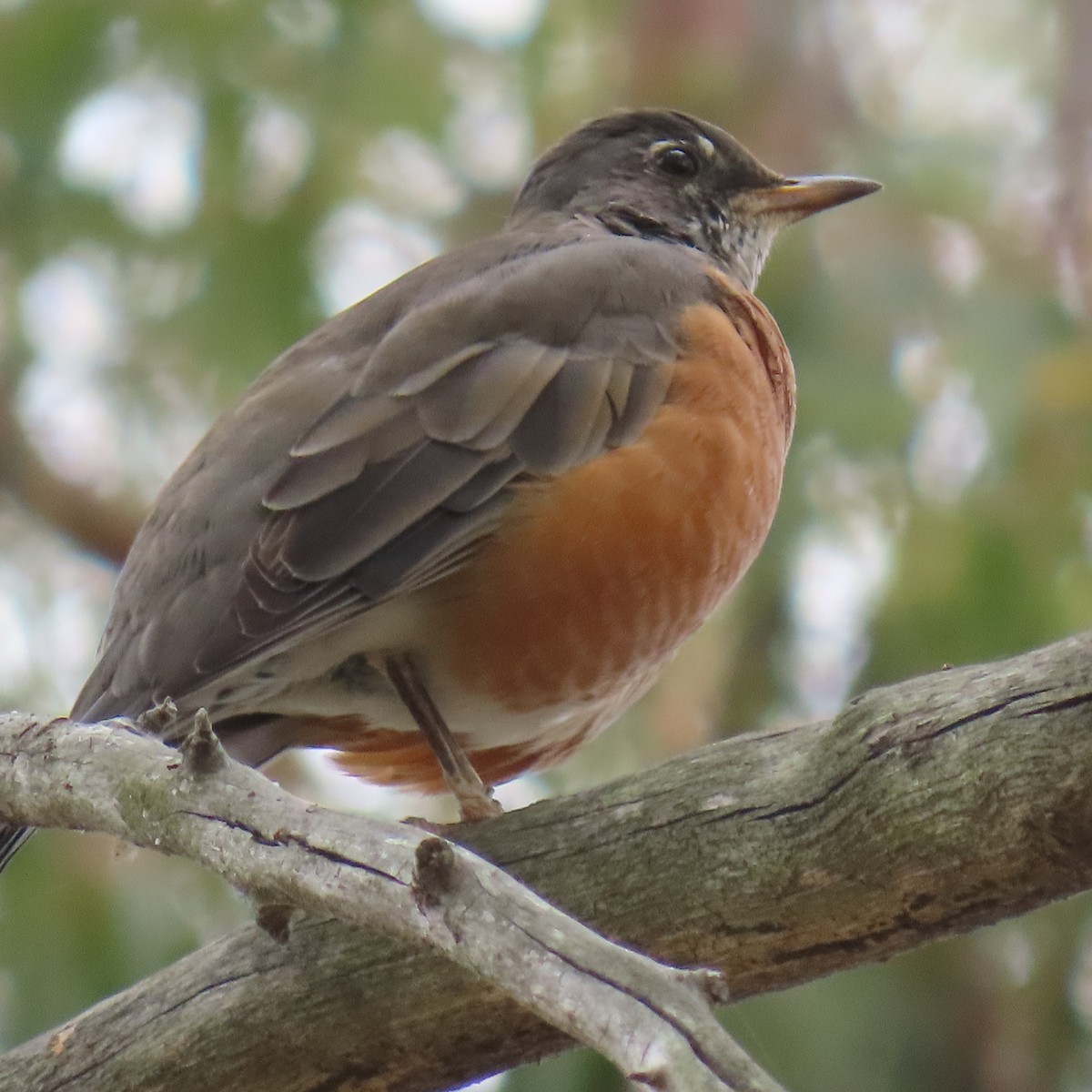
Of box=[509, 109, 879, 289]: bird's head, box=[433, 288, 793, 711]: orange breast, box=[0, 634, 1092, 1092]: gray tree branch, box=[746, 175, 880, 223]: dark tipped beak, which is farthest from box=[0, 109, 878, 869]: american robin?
box=[746, 175, 880, 223]: dark tipped beak

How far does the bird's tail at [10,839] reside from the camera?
2910 mm

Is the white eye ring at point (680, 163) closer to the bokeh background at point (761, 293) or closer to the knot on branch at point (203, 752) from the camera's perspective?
the bokeh background at point (761, 293)

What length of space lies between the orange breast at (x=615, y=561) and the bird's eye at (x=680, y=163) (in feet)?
4.07

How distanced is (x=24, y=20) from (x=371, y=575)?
12.8 feet

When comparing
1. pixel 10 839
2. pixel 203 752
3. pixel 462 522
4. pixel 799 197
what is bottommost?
pixel 203 752

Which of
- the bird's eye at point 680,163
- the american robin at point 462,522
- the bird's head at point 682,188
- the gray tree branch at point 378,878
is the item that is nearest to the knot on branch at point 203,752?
the gray tree branch at point 378,878

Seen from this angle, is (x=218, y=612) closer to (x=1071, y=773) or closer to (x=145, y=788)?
(x=145, y=788)

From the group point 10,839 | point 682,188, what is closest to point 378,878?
point 10,839

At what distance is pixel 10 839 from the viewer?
2.94m

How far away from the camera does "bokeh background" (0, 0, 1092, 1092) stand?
4453 millimetres

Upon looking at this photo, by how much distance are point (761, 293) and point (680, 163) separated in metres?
0.56

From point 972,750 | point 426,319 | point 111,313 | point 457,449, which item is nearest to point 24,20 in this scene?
point 111,313

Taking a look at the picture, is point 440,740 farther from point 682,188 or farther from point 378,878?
point 682,188

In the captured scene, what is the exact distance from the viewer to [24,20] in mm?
6059
